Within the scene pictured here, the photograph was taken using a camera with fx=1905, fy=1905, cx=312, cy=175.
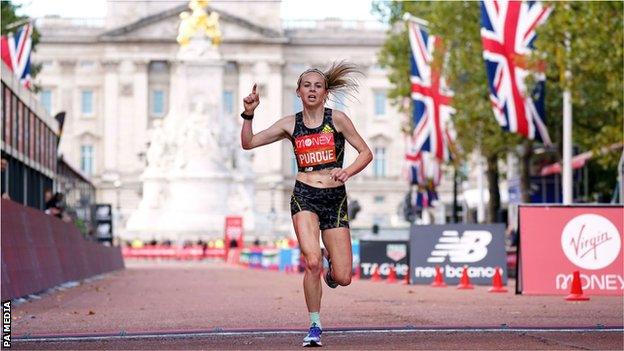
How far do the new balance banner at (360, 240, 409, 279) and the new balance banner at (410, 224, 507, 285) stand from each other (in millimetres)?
7211

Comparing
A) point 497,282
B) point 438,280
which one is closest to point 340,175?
point 497,282

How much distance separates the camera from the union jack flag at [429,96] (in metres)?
52.1

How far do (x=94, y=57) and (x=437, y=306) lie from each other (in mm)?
142035

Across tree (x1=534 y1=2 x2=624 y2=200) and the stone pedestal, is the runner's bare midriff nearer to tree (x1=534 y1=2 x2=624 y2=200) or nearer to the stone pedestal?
tree (x1=534 y1=2 x2=624 y2=200)

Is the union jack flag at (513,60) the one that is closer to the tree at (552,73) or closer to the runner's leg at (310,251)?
the tree at (552,73)

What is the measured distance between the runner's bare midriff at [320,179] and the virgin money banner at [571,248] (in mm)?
10539

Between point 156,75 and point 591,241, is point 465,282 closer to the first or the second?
point 591,241

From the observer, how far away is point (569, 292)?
25469 millimetres

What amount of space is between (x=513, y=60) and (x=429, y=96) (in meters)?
12.6

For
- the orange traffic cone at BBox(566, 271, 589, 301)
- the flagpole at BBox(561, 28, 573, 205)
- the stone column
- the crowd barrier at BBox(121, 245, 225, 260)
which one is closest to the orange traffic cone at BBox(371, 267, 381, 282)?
the flagpole at BBox(561, 28, 573, 205)

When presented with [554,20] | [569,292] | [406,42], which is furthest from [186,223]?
[569,292]

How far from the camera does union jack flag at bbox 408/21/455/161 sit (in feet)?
171

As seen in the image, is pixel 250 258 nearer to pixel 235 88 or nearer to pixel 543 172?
pixel 543 172

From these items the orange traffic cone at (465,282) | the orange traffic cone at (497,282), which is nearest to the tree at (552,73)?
the orange traffic cone at (465,282)
